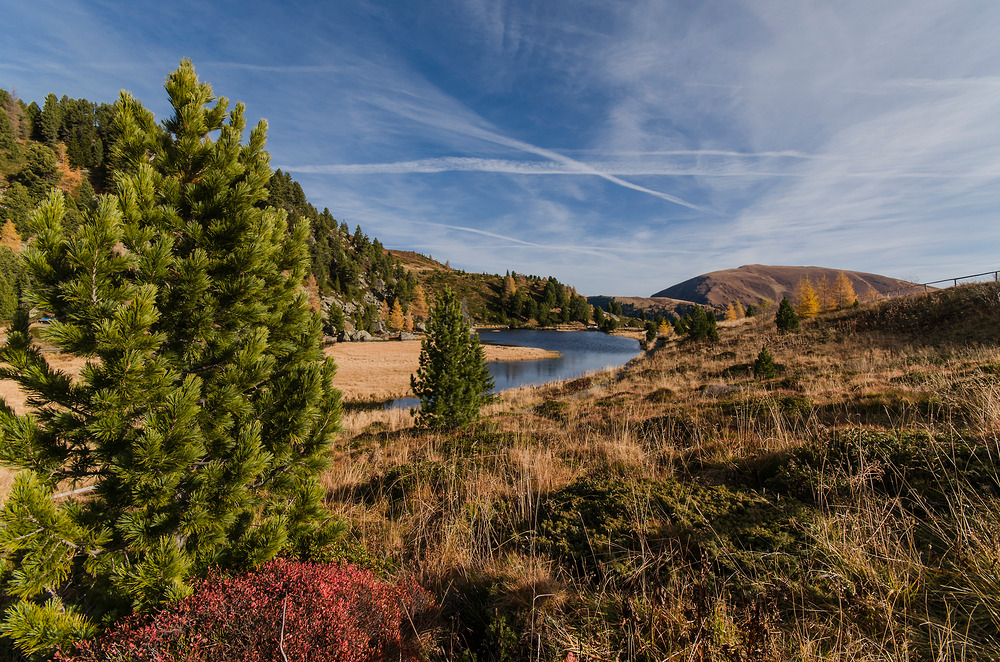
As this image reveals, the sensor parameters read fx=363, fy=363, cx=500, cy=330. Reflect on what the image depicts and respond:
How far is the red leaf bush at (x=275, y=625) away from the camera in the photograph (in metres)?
2.02

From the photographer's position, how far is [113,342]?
2465 millimetres

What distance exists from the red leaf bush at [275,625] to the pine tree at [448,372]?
11260 millimetres

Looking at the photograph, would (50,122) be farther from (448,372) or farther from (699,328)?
(699,328)

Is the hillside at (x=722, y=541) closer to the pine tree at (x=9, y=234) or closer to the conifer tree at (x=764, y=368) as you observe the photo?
the conifer tree at (x=764, y=368)

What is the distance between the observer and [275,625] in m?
2.15

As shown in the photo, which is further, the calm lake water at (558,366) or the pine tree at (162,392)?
the calm lake water at (558,366)

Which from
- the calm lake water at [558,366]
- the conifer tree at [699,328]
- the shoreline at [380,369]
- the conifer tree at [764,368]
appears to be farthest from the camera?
the calm lake water at [558,366]

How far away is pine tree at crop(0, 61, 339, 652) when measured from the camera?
2383 mm

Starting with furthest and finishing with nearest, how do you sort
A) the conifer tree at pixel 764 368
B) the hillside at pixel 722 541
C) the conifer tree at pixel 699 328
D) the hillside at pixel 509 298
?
1. the hillside at pixel 509 298
2. the conifer tree at pixel 699 328
3. the conifer tree at pixel 764 368
4. the hillside at pixel 722 541

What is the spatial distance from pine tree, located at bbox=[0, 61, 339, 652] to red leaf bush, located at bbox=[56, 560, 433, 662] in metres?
0.32

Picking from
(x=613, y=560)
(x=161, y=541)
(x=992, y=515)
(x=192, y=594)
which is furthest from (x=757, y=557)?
(x=161, y=541)

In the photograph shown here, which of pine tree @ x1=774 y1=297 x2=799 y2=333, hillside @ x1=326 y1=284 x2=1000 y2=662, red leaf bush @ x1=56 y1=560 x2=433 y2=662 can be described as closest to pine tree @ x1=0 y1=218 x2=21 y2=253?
hillside @ x1=326 y1=284 x2=1000 y2=662

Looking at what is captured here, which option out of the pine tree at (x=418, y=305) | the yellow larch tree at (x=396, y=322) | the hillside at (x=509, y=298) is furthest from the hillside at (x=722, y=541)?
the hillside at (x=509, y=298)

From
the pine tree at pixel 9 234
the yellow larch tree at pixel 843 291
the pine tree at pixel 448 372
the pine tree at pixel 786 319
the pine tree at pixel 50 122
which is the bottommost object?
the pine tree at pixel 448 372
